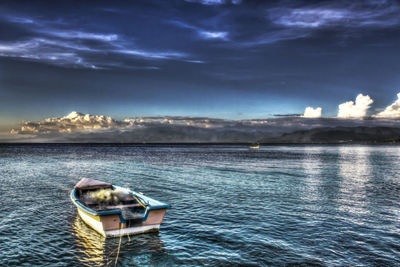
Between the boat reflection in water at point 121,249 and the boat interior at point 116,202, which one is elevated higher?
the boat interior at point 116,202

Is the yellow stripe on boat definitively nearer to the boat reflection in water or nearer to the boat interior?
the boat reflection in water

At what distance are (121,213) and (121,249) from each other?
1.94 m

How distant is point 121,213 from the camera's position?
15.9m

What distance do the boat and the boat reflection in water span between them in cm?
48

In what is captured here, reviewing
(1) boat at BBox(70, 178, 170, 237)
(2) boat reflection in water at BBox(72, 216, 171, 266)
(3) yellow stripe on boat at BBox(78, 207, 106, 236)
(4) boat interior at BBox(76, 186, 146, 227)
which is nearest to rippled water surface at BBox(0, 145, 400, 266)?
(2) boat reflection in water at BBox(72, 216, 171, 266)

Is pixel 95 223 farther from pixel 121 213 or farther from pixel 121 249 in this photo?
pixel 121 249

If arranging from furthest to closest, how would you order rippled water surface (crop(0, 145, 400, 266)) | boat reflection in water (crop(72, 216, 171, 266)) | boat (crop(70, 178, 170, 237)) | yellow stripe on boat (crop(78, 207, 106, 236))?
yellow stripe on boat (crop(78, 207, 106, 236)) → boat (crop(70, 178, 170, 237)) → rippled water surface (crop(0, 145, 400, 266)) → boat reflection in water (crop(72, 216, 171, 266))

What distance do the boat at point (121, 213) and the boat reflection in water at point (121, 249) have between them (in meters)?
0.48

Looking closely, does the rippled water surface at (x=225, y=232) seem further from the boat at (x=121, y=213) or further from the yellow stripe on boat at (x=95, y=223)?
the boat at (x=121, y=213)

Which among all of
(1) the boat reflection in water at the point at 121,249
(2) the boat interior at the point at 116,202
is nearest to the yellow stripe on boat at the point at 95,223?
(1) the boat reflection in water at the point at 121,249

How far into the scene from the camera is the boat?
16.0m

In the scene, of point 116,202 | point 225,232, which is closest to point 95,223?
point 116,202

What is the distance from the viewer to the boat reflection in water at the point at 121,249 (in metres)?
13.7

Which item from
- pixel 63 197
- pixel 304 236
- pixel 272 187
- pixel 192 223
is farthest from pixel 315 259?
pixel 63 197
